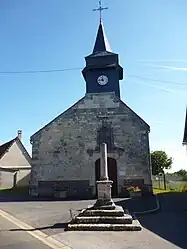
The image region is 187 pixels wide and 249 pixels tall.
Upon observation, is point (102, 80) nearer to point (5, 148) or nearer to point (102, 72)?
point (102, 72)

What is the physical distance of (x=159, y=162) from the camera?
1704 inches

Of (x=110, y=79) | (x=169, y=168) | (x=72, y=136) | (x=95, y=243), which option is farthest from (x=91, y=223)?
(x=169, y=168)

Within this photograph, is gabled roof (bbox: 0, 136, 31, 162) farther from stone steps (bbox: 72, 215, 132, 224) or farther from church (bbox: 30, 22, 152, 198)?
stone steps (bbox: 72, 215, 132, 224)

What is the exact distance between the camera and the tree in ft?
141

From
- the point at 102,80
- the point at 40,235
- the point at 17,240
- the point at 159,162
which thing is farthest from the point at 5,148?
the point at 17,240

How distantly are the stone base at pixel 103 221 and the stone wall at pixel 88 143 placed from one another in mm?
10213

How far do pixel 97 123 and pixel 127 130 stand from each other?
2.22m

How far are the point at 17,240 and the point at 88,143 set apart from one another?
13.2 meters

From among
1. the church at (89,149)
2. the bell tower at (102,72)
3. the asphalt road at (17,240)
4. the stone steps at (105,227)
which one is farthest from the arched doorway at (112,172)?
the asphalt road at (17,240)

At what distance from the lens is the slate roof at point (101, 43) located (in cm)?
2312

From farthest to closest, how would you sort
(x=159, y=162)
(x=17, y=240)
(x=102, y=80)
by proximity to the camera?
(x=159, y=162) → (x=102, y=80) → (x=17, y=240)

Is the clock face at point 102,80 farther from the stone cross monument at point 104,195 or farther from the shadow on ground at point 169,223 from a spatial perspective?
the stone cross monument at point 104,195

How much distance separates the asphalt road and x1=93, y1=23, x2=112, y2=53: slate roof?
58.5 feet

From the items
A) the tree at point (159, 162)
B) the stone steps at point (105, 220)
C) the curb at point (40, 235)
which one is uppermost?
the tree at point (159, 162)
